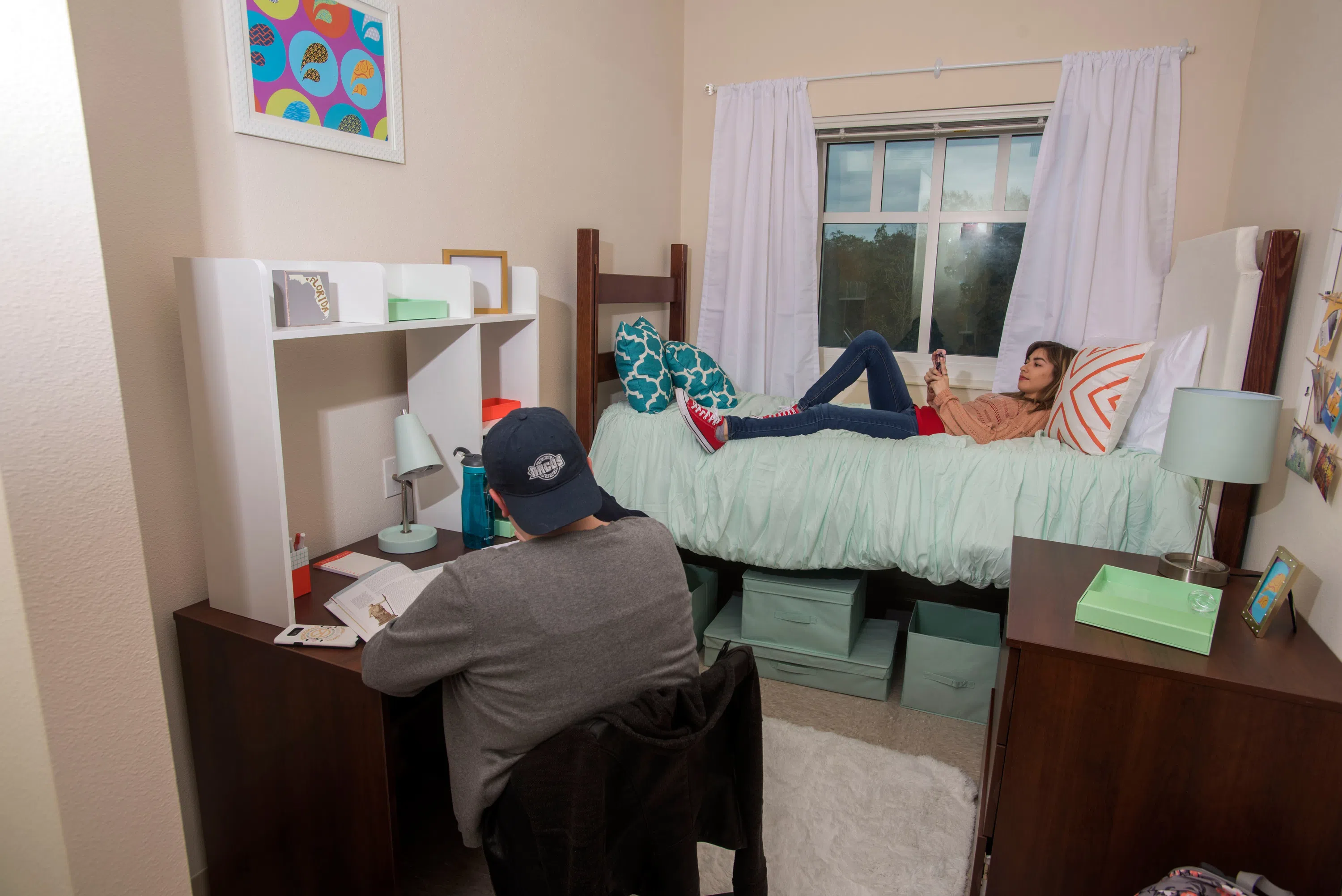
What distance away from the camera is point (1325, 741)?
138cm

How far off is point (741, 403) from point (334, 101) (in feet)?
6.63

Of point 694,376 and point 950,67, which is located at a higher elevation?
point 950,67

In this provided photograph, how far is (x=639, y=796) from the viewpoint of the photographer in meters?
1.16

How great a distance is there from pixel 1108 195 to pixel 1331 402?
6.08 ft

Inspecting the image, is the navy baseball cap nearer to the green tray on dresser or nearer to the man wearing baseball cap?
the man wearing baseball cap

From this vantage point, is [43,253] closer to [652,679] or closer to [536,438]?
[536,438]

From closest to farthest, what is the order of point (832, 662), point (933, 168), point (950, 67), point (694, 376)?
point (832, 662), point (694, 376), point (950, 67), point (933, 168)

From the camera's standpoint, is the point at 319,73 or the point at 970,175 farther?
the point at 970,175

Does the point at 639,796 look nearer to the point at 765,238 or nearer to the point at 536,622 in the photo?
the point at 536,622

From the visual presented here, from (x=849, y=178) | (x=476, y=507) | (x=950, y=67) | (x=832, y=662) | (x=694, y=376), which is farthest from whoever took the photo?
(x=849, y=178)

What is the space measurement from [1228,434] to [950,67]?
2316mm

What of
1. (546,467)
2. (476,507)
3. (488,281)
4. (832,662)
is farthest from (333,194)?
(832,662)

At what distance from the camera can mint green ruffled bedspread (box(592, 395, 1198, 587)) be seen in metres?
2.36

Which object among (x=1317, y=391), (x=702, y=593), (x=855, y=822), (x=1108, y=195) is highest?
(x=1108, y=195)
